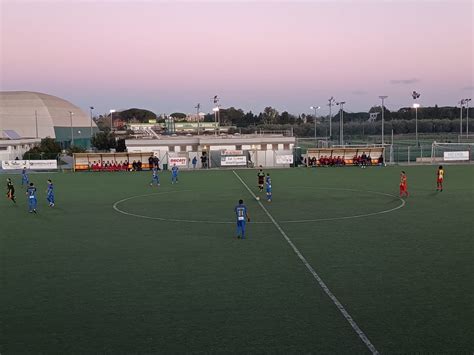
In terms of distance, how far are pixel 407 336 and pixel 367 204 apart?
17.7 m

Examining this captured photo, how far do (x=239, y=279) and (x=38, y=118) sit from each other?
361ft

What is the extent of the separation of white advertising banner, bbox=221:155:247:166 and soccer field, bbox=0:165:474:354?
29951 millimetres

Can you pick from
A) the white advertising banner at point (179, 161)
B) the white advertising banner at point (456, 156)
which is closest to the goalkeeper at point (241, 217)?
the white advertising banner at point (179, 161)

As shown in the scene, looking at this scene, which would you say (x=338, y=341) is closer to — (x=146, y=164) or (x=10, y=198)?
(x=10, y=198)

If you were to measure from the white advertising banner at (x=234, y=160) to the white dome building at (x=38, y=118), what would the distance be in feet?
187

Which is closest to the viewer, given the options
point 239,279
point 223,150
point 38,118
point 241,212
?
point 239,279

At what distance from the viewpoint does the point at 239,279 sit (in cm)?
1298

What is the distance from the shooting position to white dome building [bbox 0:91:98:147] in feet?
356

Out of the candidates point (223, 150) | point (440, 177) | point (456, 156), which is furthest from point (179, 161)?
point (440, 177)

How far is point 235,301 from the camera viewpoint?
11.2 m

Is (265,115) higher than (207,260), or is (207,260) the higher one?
(265,115)

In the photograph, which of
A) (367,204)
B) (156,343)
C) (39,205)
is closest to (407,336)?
(156,343)

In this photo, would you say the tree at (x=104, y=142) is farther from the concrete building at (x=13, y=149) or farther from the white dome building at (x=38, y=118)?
the white dome building at (x=38, y=118)

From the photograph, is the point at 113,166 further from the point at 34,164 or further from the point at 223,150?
the point at 223,150
